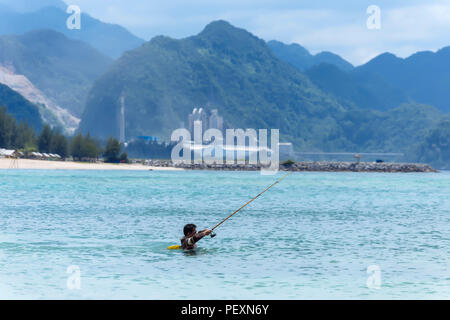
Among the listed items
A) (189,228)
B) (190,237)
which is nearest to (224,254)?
(190,237)

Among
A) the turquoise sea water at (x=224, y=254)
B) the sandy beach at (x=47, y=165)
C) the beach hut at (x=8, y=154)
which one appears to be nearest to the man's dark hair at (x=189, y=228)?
the turquoise sea water at (x=224, y=254)

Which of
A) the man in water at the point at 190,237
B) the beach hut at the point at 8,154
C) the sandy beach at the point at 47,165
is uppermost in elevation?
the beach hut at the point at 8,154

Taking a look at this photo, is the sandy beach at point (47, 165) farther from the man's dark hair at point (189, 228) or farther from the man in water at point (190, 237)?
the man's dark hair at point (189, 228)

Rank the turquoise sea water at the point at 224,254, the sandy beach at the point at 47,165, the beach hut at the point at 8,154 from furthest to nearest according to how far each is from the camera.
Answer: the beach hut at the point at 8,154
the sandy beach at the point at 47,165
the turquoise sea water at the point at 224,254

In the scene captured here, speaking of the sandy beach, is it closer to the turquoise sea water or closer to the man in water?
the turquoise sea water

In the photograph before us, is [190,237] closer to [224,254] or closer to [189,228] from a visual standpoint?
[189,228]

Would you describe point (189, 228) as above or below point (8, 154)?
below

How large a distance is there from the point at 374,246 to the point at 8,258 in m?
18.8

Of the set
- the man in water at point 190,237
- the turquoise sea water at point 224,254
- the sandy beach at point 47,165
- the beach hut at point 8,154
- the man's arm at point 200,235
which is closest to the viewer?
the turquoise sea water at point 224,254

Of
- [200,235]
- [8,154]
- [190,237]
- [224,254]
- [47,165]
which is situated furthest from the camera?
[8,154]

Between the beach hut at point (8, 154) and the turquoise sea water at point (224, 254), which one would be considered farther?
the beach hut at point (8, 154)

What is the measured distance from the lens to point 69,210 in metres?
54.2

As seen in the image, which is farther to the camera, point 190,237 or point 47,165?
point 47,165
